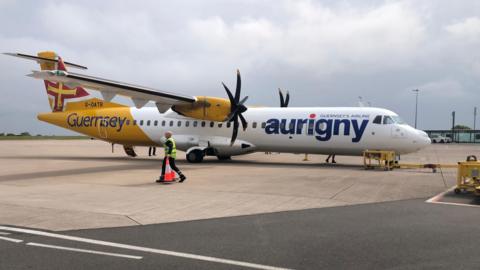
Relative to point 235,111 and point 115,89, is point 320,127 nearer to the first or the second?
point 235,111

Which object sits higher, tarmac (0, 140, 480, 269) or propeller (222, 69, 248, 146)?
propeller (222, 69, 248, 146)

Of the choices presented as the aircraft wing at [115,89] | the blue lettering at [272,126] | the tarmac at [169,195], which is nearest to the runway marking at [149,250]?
the tarmac at [169,195]

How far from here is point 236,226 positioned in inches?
284

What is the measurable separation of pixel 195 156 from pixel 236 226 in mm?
15332

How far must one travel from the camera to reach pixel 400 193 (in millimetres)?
11195

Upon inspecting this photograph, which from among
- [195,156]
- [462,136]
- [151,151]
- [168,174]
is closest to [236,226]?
[168,174]

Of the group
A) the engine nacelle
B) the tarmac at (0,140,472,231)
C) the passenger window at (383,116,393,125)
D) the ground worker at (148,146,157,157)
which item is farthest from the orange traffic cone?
the ground worker at (148,146,157,157)

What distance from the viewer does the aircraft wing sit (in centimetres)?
1638

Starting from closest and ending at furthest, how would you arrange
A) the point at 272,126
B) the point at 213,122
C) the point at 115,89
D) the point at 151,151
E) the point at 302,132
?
the point at 115,89, the point at 302,132, the point at 272,126, the point at 213,122, the point at 151,151

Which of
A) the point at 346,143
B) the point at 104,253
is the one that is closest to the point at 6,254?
the point at 104,253

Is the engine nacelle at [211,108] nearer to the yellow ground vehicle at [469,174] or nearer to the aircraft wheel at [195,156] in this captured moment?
the aircraft wheel at [195,156]

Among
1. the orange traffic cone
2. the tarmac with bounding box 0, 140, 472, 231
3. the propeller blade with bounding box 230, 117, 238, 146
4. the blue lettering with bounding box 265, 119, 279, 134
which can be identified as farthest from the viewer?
the blue lettering with bounding box 265, 119, 279, 134

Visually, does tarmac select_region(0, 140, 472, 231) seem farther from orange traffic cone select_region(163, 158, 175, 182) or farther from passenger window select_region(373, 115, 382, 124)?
passenger window select_region(373, 115, 382, 124)

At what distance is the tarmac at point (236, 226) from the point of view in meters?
5.26
